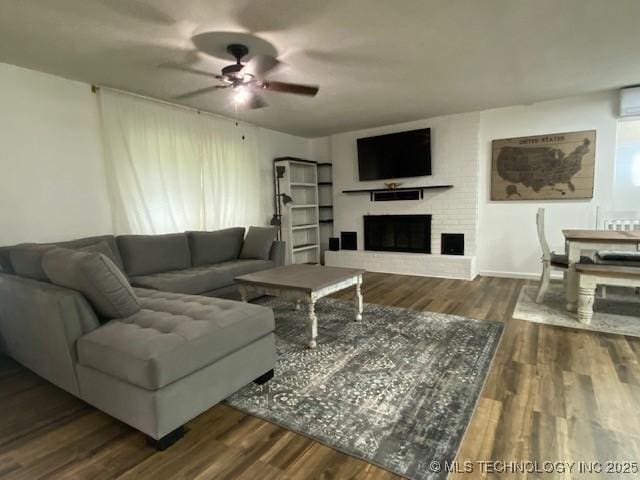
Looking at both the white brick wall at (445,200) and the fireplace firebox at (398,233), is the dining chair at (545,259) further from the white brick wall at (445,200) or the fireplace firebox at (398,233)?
the fireplace firebox at (398,233)

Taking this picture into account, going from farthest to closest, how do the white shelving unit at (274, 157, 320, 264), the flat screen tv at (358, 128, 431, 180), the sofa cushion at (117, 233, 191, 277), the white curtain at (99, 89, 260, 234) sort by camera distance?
1. the white shelving unit at (274, 157, 320, 264)
2. the flat screen tv at (358, 128, 431, 180)
3. the white curtain at (99, 89, 260, 234)
4. the sofa cushion at (117, 233, 191, 277)

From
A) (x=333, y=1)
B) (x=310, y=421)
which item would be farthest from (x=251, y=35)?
(x=310, y=421)

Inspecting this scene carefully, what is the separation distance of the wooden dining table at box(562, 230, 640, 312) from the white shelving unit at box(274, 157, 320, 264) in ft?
12.3

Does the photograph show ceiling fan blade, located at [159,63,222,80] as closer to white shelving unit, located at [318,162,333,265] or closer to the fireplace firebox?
white shelving unit, located at [318,162,333,265]

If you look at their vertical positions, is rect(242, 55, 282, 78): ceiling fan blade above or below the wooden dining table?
above

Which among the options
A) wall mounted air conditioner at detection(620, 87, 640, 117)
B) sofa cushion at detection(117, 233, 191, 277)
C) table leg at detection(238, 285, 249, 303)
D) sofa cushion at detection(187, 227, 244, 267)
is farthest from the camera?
sofa cushion at detection(187, 227, 244, 267)

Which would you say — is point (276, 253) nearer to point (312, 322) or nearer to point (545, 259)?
point (312, 322)

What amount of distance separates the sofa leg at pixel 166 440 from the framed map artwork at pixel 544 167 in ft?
15.8

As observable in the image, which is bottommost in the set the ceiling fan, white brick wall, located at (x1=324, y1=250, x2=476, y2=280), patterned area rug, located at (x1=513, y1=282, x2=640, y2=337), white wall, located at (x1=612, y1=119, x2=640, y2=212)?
patterned area rug, located at (x1=513, y1=282, x2=640, y2=337)

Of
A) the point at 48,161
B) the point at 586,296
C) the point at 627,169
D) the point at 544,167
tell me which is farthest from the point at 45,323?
the point at 627,169

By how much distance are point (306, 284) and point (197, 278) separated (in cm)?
129

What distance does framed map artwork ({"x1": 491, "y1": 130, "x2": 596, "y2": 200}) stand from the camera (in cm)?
427

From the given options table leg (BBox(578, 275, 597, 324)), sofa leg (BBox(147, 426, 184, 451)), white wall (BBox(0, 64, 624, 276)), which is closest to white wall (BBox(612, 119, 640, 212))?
white wall (BBox(0, 64, 624, 276))

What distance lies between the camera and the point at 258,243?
14.3ft
